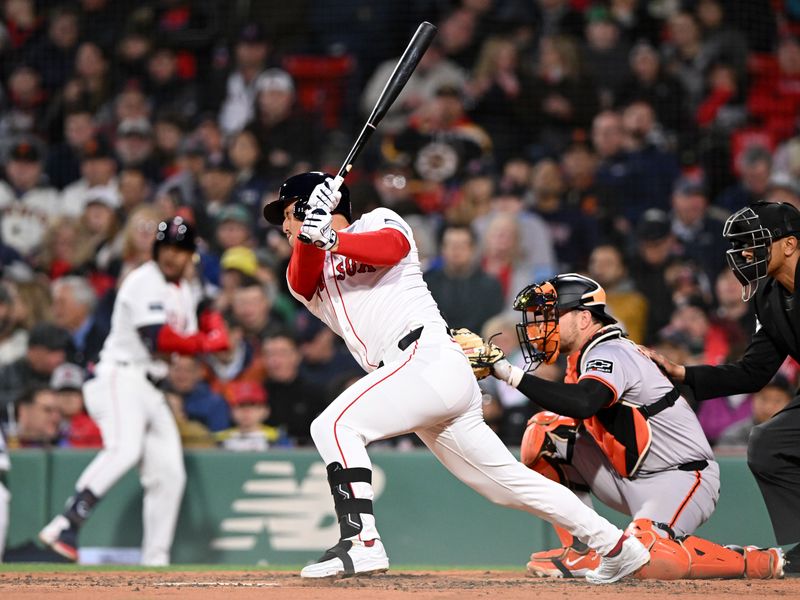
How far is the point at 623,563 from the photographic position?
14.6 feet

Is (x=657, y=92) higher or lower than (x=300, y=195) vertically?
higher

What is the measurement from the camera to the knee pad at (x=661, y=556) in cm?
455

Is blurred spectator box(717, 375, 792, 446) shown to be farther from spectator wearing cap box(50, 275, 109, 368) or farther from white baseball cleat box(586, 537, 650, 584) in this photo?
spectator wearing cap box(50, 275, 109, 368)

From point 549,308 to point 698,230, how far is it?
465 cm

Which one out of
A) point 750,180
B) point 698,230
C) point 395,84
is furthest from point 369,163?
point 395,84

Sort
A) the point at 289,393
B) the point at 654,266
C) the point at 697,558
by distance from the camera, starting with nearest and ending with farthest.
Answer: the point at 697,558 < the point at 289,393 < the point at 654,266

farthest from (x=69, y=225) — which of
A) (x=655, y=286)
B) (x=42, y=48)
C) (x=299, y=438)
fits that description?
(x=655, y=286)

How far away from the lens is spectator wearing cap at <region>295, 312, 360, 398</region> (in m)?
8.30

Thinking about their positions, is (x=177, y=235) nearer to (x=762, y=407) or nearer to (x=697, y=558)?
(x=762, y=407)

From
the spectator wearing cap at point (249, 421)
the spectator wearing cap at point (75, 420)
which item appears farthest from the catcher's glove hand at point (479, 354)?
the spectator wearing cap at point (75, 420)

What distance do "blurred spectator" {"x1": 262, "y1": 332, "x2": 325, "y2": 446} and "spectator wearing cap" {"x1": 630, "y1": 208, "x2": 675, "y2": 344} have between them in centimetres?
240

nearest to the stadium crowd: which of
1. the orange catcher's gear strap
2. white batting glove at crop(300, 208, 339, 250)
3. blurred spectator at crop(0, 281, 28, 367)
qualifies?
blurred spectator at crop(0, 281, 28, 367)

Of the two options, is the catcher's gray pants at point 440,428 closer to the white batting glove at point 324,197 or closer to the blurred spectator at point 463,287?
the white batting glove at point 324,197

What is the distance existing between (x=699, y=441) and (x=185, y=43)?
785cm
